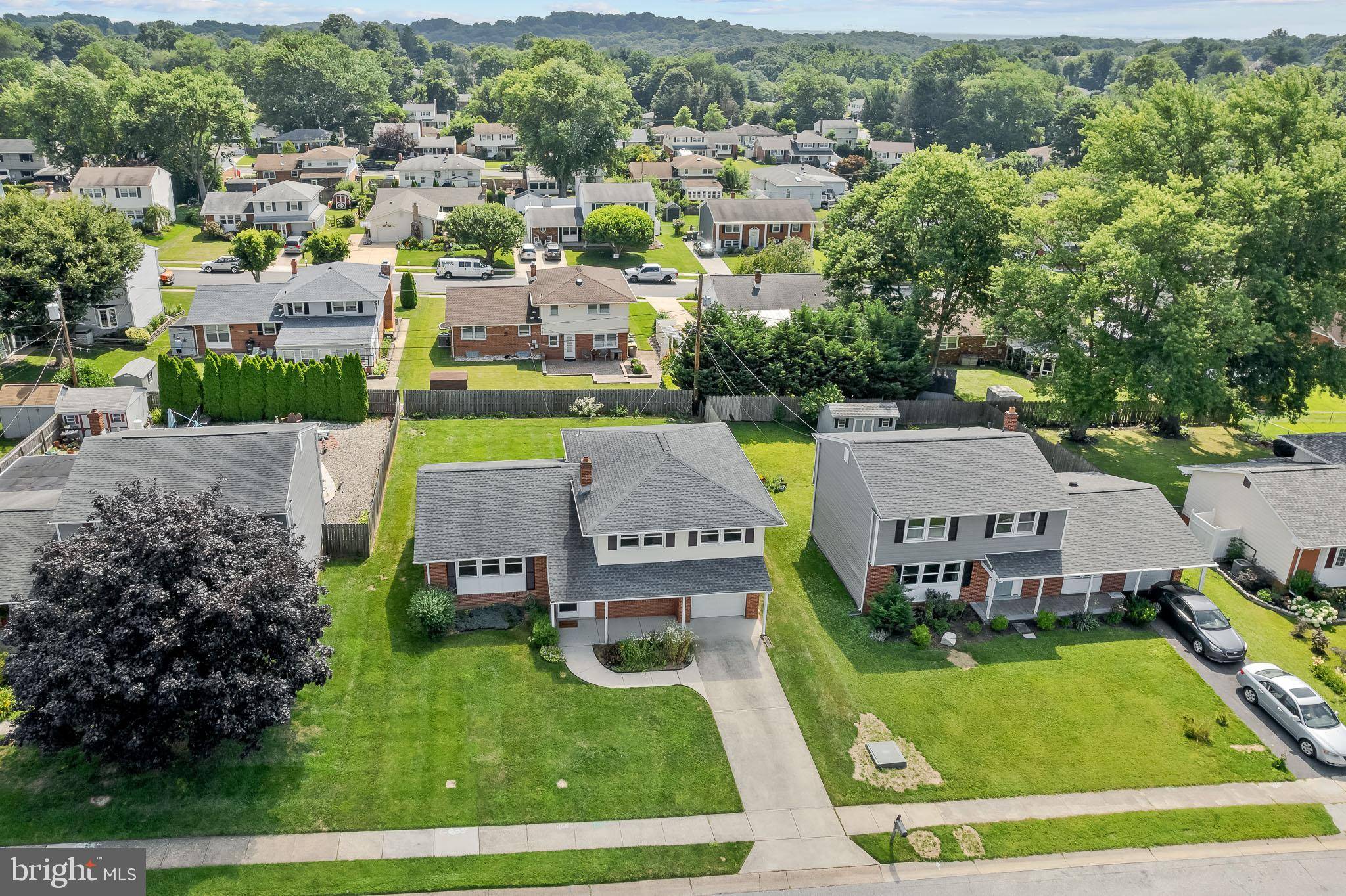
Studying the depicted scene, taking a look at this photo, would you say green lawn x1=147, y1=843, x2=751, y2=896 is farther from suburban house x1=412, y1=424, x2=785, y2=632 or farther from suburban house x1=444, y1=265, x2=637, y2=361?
suburban house x1=444, y1=265, x2=637, y2=361

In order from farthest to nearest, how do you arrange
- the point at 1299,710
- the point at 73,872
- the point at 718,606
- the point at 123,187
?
the point at 123,187
the point at 718,606
the point at 1299,710
the point at 73,872

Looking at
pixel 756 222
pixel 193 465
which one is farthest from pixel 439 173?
pixel 193 465

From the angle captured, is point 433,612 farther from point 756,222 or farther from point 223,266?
point 756,222

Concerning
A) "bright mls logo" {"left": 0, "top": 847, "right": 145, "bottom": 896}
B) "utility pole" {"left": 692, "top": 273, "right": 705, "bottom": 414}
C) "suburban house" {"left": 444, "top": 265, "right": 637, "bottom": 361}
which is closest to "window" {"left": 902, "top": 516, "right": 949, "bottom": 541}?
"utility pole" {"left": 692, "top": 273, "right": 705, "bottom": 414}

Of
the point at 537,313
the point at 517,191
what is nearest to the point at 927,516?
the point at 537,313

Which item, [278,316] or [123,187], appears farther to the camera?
[123,187]

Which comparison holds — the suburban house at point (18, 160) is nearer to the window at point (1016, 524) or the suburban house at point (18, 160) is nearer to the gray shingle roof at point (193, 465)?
the gray shingle roof at point (193, 465)

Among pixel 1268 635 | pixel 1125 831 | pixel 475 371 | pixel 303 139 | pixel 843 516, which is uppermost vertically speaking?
pixel 303 139
